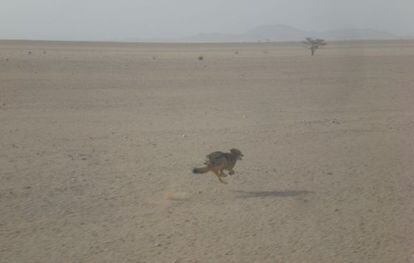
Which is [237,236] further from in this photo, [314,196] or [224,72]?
[224,72]

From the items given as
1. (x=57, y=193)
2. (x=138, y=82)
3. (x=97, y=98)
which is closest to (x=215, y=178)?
(x=57, y=193)

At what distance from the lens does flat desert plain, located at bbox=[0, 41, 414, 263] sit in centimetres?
732

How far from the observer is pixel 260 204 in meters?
8.88

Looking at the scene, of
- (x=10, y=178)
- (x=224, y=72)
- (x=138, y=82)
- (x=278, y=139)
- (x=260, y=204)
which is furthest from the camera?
(x=224, y=72)

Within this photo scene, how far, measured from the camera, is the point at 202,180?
10.3 m

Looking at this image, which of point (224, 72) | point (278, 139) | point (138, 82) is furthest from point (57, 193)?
point (224, 72)

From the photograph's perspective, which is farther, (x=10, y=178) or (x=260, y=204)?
(x=10, y=178)

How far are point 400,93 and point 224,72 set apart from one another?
11812mm

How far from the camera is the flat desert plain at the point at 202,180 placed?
24.0 ft

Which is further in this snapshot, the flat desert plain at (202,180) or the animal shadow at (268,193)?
the animal shadow at (268,193)

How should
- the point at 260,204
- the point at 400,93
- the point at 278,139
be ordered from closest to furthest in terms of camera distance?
1. the point at 260,204
2. the point at 278,139
3. the point at 400,93

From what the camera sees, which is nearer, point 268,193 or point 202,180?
point 268,193

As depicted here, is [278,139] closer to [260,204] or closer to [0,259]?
[260,204]

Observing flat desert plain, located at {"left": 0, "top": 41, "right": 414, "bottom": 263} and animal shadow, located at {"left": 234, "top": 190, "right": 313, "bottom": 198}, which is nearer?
flat desert plain, located at {"left": 0, "top": 41, "right": 414, "bottom": 263}
